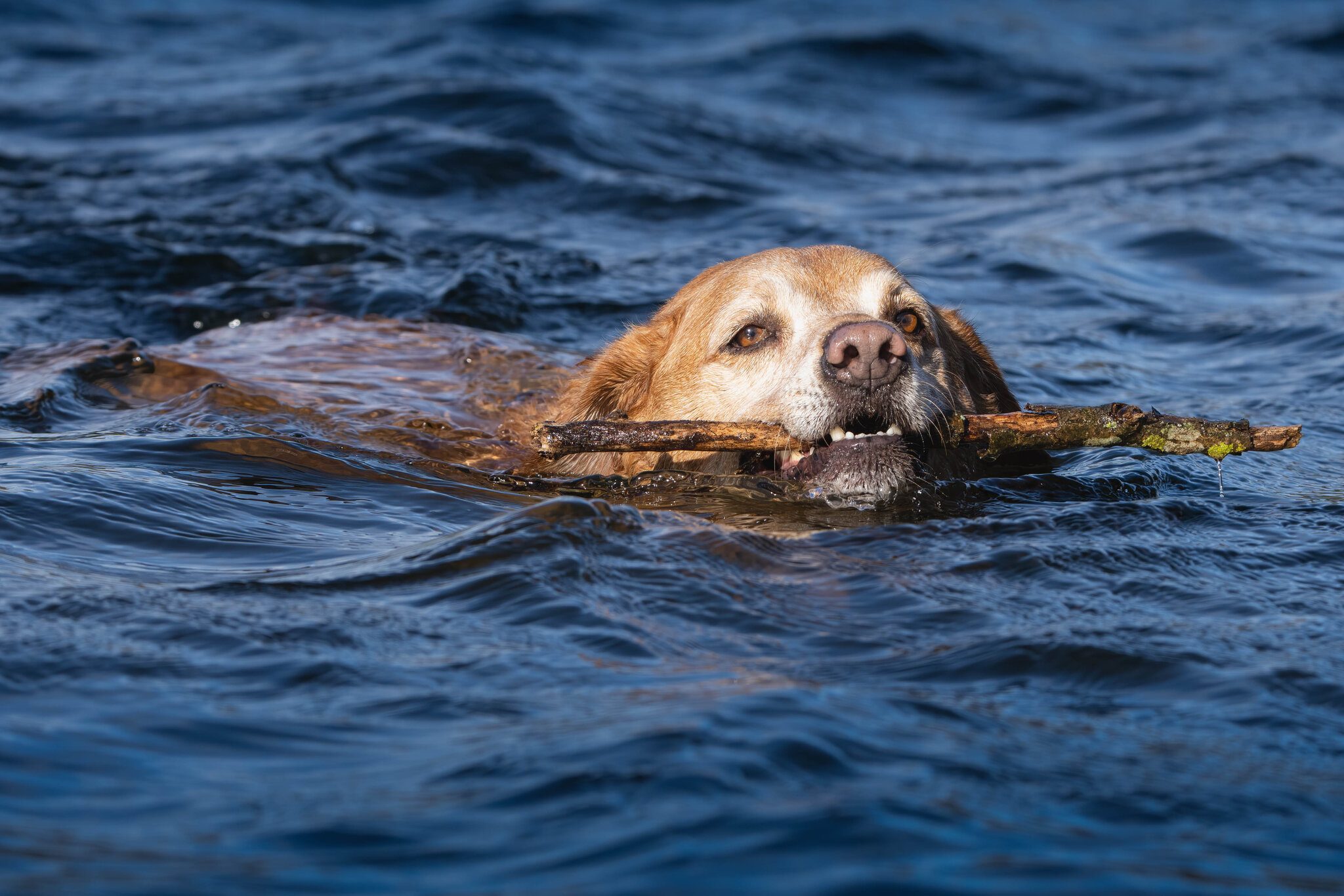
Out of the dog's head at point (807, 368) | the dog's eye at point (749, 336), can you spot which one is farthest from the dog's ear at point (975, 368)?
the dog's eye at point (749, 336)

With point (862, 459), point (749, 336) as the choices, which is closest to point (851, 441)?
point (862, 459)

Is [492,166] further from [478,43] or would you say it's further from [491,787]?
[491,787]

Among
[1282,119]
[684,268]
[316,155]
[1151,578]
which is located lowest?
Answer: [1151,578]

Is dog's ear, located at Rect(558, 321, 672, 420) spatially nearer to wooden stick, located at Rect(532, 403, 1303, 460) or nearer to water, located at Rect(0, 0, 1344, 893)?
water, located at Rect(0, 0, 1344, 893)

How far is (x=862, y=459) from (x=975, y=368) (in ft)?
4.77

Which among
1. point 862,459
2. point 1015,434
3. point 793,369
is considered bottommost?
point 862,459

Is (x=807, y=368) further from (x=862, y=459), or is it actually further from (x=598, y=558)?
(x=598, y=558)

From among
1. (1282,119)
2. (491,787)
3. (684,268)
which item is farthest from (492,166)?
(491,787)

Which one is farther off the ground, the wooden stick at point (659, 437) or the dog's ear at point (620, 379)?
the dog's ear at point (620, 379)

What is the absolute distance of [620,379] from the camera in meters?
6.55

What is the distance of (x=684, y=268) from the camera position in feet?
34.7

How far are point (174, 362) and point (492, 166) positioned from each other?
19.5ft

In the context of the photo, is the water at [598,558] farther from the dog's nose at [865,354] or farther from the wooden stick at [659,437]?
the dog's nose at [865,354]

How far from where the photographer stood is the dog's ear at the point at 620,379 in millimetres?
→ 6512
